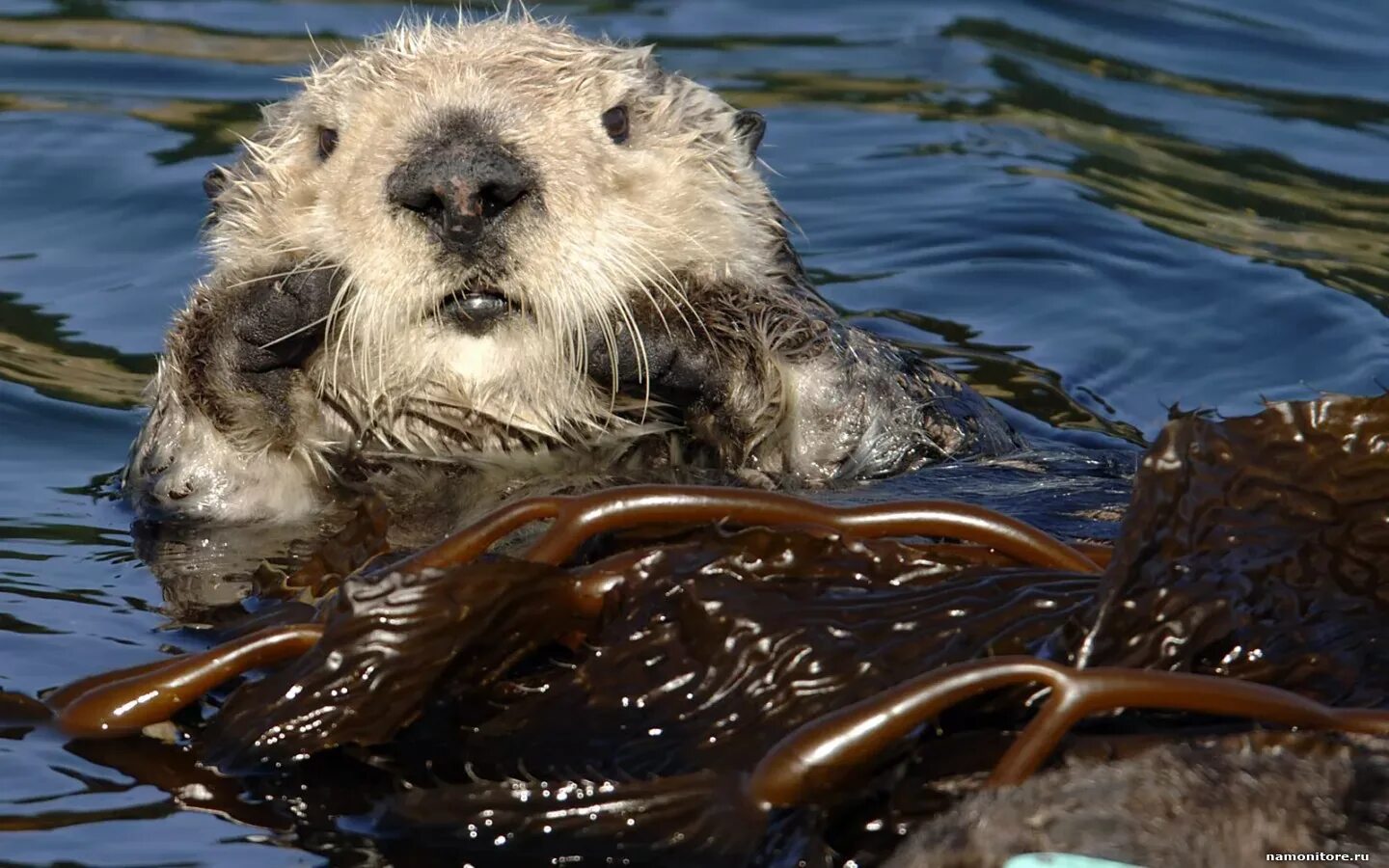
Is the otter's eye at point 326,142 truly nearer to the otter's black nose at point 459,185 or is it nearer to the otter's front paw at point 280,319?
the otter's front paw at point 280,319

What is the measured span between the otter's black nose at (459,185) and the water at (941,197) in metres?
0.91

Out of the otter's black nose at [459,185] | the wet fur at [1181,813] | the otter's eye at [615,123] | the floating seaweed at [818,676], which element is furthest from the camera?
the otter's eye at [615,123]

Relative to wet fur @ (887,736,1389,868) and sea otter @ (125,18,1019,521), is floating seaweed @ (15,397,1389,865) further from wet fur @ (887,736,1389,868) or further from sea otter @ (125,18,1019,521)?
sea otter @ (125,18,1019,521)

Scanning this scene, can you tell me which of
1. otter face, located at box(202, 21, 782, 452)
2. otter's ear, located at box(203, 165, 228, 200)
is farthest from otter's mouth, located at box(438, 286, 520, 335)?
otter's ear, located at box(203, 165, 228, 200)

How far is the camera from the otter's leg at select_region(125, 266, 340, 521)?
3.82 m

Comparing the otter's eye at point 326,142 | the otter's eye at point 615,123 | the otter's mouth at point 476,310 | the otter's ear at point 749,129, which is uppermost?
the otter's eye at point 615,123

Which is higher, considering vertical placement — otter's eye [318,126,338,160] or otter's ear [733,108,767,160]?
otter's eye [318,126,338,160]

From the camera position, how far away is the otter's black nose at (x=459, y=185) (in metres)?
3.42

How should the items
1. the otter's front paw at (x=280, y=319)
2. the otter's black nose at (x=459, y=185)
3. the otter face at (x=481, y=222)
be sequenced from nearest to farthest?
the otter's black nose at (x=459, y=185) < the otter face at (x=481, y=222) < the otter's front paw at (x=280, y=319)

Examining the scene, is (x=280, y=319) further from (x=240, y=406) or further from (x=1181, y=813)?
(x=1181, y=813)

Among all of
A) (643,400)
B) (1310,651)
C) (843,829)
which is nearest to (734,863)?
(843,829)

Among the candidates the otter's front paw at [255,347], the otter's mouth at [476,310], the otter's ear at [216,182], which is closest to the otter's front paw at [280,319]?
the otter's front paw at [255,347]

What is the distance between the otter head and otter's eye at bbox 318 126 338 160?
3 cm

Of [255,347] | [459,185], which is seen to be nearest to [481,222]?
[459,185]
